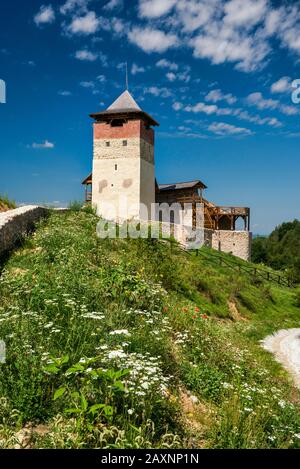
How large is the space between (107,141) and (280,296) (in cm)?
1903

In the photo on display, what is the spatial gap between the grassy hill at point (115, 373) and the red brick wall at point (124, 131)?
23281 mm

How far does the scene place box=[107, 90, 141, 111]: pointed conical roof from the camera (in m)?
33.2

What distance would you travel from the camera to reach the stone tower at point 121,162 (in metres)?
31.7

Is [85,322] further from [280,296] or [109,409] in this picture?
[280,296]

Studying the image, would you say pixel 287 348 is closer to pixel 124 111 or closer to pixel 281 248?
pixel 124 111

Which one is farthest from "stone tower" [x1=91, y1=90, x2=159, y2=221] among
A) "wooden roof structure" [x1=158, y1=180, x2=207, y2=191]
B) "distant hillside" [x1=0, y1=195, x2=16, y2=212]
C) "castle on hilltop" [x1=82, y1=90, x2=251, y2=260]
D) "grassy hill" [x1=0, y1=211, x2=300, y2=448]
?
"grassy hill" [x1=0, y1=211, x2=300, y2=448]

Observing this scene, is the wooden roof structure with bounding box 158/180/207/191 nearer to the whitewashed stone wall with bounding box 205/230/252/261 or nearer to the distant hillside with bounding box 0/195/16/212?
the whitewashed stone wall with bounding box 205/230/252/261

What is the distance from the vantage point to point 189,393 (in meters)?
5.36

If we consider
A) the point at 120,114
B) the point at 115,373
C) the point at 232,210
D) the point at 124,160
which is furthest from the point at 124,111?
the point at 115,373

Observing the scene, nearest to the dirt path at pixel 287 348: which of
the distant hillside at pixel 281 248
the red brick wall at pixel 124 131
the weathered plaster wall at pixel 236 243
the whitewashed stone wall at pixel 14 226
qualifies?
the whitewashed stone wall at pixel 14 226

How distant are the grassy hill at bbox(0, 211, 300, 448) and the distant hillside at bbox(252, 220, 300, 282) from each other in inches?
1622

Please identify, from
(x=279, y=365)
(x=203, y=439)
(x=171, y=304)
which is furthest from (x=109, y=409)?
(x=279, y=365)

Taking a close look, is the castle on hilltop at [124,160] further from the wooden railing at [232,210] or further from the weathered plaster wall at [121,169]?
the wooden railing at [232,210]

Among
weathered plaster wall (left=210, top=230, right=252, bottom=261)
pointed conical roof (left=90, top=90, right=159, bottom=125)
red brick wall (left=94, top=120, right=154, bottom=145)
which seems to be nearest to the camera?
red brick wall (left=94, top=120, right=154, bottom=145)
